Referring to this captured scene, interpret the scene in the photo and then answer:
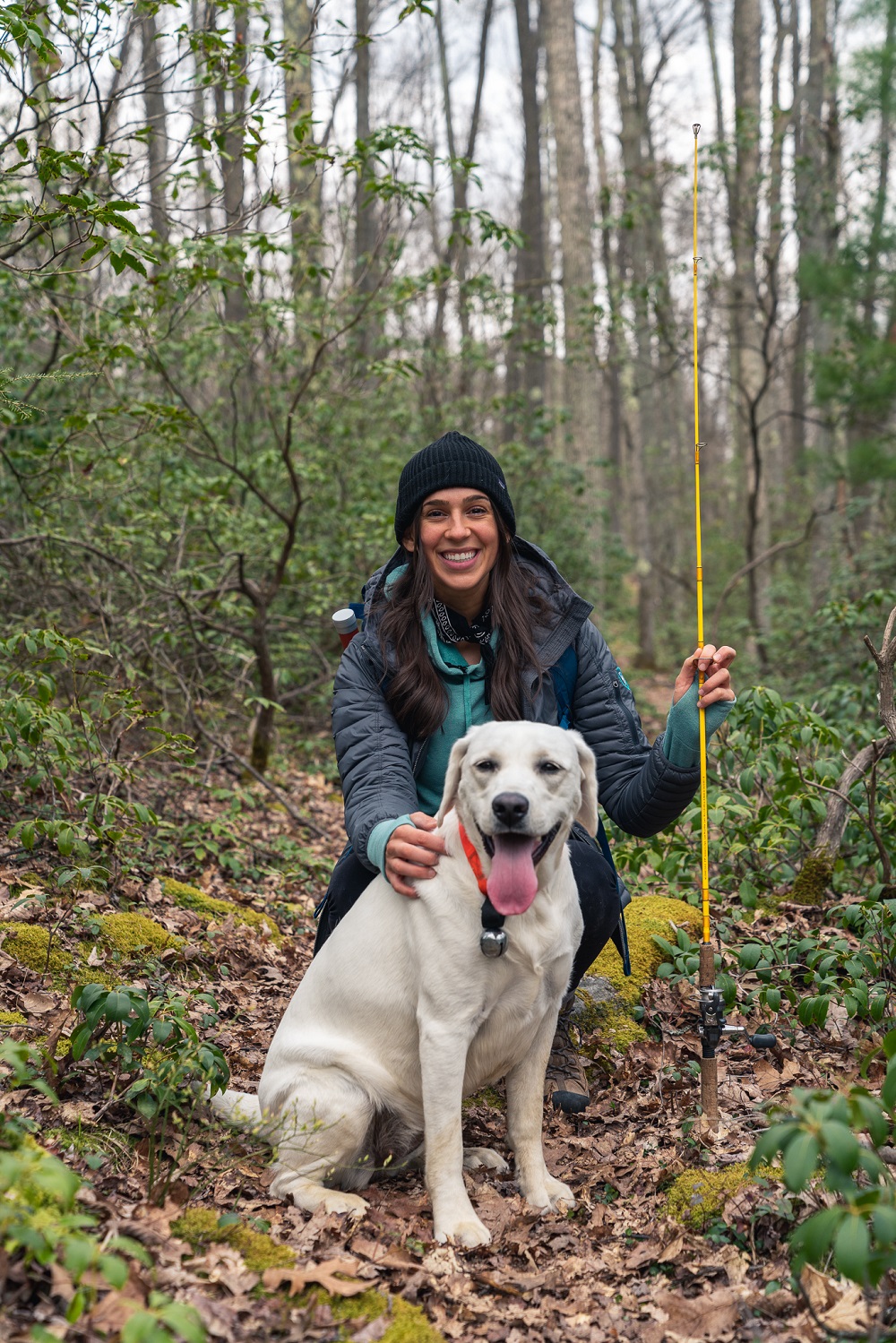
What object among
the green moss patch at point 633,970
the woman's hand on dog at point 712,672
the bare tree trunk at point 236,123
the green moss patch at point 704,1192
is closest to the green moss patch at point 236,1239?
the green moss patch at point 704,1192

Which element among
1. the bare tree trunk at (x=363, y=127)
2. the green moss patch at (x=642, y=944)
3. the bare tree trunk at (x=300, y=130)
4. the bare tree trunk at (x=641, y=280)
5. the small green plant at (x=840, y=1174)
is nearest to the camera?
the small green plant at (x=840, y=1174)

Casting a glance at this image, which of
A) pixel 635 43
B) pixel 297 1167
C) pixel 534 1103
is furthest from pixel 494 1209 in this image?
pixel 635 43

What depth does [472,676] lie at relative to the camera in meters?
3.57

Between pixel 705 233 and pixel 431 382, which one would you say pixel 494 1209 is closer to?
pixel 431 382

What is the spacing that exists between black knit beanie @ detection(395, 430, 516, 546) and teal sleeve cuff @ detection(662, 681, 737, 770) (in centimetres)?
91

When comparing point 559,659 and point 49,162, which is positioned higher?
point 49,162

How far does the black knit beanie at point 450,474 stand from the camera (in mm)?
3543

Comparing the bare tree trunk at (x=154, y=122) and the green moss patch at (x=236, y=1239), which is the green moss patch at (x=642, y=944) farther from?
the bare tree trunk at (x=154, y=122)

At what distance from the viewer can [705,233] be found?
1967 centimetres

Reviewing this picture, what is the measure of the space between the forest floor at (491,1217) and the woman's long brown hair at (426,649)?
1.39 meters

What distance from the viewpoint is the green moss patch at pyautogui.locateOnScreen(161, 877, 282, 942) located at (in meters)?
4.82

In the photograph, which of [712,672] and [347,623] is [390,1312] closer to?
[712,672]

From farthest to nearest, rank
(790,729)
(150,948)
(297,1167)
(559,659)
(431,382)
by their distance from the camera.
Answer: (431,382) < (790,729) < (150,948) < (559,659) < (297,1167)

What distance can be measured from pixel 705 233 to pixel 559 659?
18.8 metres
